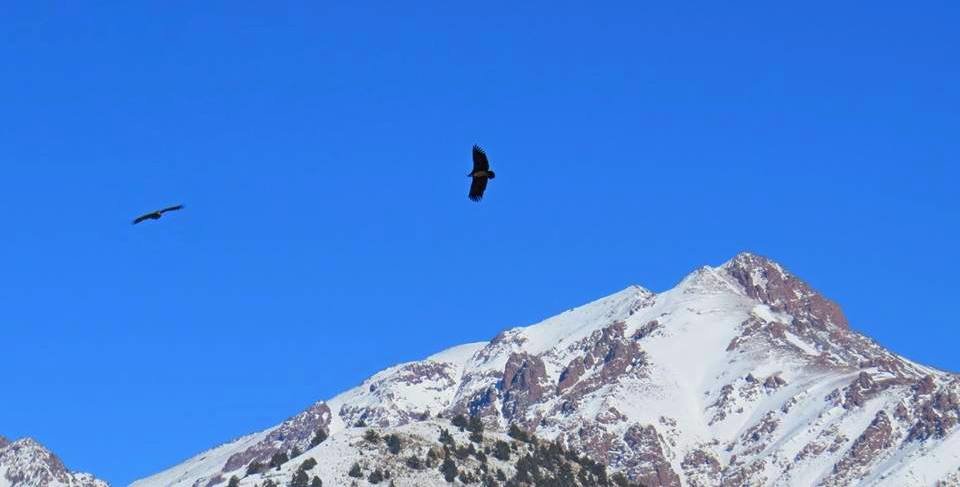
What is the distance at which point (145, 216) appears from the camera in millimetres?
94938

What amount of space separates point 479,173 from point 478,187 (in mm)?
626

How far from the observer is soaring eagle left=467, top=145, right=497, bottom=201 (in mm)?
90375

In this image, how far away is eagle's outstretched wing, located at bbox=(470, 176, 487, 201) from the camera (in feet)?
295

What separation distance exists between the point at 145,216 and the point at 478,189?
587 inches

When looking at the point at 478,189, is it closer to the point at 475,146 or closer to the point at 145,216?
the point at 475,146

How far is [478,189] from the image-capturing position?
90.2 metres

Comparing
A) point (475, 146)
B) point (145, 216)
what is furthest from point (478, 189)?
point (145, 216)

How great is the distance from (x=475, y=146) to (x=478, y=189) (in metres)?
1.79

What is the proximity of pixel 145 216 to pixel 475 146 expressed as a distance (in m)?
14.9

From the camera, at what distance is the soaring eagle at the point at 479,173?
90375 mm

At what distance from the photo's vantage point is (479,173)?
90688 mm

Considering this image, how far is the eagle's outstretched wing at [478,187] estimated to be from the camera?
8981 centimetres

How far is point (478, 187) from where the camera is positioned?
9044 cm
